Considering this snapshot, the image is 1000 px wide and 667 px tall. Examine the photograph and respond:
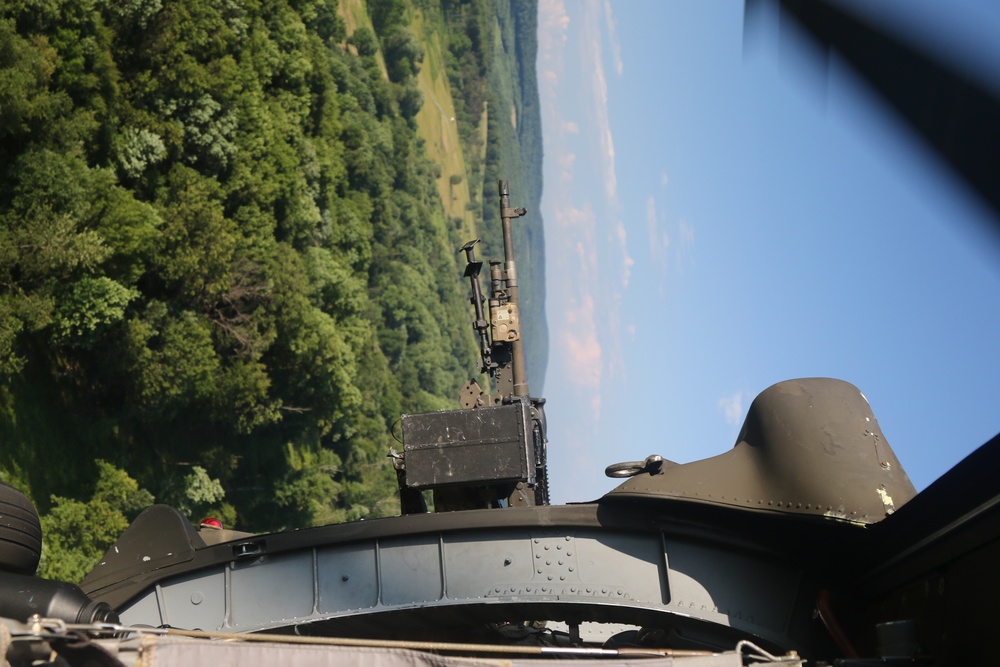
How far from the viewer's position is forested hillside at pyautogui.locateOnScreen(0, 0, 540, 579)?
33.8m

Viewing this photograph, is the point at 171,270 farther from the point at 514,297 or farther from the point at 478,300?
the point at 478,300

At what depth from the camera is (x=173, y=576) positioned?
40.5ft

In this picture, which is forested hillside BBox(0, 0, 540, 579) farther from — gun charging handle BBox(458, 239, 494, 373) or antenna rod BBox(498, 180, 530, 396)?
gun charging handle BBox(458, 239, 494, 373)

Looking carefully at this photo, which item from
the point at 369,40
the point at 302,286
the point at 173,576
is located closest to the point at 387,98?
the point at 369,40

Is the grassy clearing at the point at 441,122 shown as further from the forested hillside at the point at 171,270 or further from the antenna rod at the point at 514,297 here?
the antenna rod at the point at 514,297

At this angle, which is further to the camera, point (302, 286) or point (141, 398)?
point (302, 286)

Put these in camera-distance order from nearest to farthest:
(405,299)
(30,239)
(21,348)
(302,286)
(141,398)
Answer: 1. (30,239)
2. (21,348)
3. (141,398)
4. (302,286)
5. (405,299)

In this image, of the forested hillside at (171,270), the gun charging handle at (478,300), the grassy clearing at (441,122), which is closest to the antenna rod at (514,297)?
the gun charging handle at (478,300)

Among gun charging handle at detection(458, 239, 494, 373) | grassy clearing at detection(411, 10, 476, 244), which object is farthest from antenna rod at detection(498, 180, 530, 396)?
grassy clearing at detection(411, 10, 476, 244)

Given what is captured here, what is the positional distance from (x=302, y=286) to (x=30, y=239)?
20.6 m

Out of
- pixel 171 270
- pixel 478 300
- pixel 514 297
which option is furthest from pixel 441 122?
pixel 478 300

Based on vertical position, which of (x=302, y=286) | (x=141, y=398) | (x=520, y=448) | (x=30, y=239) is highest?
(x=302, y=286)

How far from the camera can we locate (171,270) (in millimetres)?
41344

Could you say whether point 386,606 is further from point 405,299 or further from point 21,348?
point 405,299
